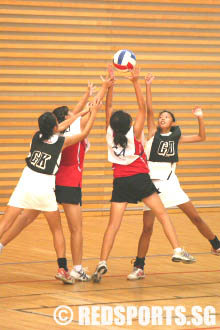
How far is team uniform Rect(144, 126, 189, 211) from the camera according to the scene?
7555 mm

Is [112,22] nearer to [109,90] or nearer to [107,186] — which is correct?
[107,186]

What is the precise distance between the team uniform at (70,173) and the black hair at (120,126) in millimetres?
419

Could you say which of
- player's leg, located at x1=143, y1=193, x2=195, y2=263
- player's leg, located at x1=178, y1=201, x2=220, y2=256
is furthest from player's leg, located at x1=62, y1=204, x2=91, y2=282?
player's leg, located at x1=178, y1=201, x2=220, y2=256

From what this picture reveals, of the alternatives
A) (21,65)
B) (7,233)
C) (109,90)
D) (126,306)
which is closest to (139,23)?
(21,65)

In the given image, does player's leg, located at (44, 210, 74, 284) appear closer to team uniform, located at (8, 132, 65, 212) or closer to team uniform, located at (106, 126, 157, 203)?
team uniform, located at (8, 132, 65, 212)

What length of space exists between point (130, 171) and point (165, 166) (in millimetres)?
569

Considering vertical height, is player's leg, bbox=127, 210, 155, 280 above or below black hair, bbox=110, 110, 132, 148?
below

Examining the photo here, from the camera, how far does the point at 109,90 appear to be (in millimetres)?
7629

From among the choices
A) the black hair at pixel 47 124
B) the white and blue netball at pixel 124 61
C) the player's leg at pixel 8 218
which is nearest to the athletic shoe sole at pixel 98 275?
the player's leg at pixel 8 218

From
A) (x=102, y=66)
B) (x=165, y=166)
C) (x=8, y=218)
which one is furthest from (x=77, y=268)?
(x=102, y=66)

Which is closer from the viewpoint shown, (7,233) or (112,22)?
(7,233)

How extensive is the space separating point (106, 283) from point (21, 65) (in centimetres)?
650

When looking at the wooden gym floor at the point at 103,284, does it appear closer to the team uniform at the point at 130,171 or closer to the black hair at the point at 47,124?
the team uniform at the point at 130,171

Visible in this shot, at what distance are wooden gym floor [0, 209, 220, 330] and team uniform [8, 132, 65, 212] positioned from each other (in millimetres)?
786
